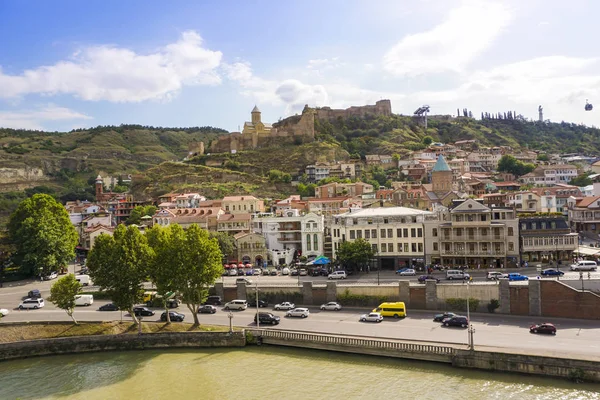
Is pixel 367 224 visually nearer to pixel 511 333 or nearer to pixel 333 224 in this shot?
pixel 333 224

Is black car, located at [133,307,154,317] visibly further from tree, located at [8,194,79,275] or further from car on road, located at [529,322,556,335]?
car on road, located at [529,322,556,335]

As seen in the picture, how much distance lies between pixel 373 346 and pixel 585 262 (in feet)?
72.4

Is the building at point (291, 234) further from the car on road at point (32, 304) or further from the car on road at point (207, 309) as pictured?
the car on road at point (32, 304)

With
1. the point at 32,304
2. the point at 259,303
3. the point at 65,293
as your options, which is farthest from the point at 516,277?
the point at 32,304

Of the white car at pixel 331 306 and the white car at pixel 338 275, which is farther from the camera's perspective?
the white car at pixel 338 275

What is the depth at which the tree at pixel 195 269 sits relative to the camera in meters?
32.1

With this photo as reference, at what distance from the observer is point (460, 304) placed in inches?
1267

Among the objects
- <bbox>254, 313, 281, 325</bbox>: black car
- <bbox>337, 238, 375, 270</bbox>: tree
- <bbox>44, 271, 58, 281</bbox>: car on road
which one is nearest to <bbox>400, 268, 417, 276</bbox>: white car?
<bbox>337, 238, 375, 270</bbox>: tree

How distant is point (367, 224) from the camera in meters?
46.6

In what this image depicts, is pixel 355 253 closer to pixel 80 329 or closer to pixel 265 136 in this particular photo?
pixel 80 329

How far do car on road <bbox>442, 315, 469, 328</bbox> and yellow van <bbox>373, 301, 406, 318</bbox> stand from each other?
3196 millimetres

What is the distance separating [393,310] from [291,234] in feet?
75.6

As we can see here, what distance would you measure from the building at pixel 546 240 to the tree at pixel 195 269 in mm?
25874

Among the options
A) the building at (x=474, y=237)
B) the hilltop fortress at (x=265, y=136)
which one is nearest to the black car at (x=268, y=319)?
the building at (x=474, y=237)
